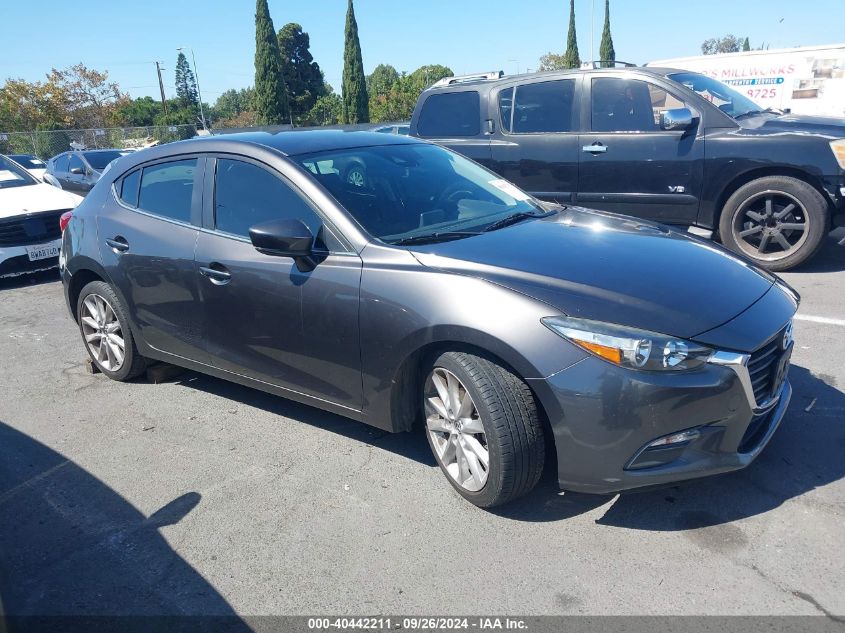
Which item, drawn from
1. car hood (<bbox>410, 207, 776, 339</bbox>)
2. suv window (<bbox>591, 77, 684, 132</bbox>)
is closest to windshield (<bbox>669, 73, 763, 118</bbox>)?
suv window (<bbox>591, 77, 684, 132</bbox>)

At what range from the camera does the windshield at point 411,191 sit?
3697 mm

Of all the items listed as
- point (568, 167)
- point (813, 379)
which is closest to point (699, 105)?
point (568, 167)

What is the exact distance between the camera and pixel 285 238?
3445 millimetres

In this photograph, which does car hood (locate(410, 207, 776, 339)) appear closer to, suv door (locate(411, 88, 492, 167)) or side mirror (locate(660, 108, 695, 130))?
side mirror (locate(660, 108, 695, 130))

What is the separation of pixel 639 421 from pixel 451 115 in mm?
6390

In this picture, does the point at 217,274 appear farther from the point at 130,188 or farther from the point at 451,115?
the point at 451,115

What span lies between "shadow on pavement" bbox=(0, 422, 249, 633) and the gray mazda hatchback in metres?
0.98

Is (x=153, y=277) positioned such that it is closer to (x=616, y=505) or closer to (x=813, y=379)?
(x=616, y=505)

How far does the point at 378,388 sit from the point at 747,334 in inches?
64.9

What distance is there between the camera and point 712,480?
3.32m

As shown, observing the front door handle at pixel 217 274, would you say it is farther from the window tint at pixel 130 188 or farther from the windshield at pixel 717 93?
the windshield at pixel 717 93

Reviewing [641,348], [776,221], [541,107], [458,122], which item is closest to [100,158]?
[458,122]

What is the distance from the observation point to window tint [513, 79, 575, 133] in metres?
7.62

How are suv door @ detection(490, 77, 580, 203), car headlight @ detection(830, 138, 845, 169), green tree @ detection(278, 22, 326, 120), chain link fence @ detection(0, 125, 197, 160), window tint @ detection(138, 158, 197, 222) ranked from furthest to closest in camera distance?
green tree @ detection(278, 22, 326, 120)
chain link fence @ detection(0, 125, 197, 160)
suv door @ detection(490, 77, 580, 203)
car headlight @ detection(830, 138, 845, 169)
window tint @ detection(138, 158, 197, 222)
